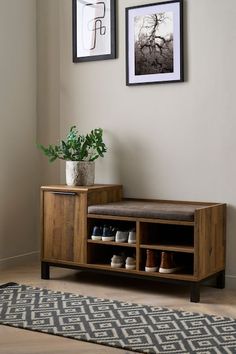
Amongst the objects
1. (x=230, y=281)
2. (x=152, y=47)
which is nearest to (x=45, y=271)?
(x=230, y=281)

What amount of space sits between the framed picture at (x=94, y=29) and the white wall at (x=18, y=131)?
0.42 m

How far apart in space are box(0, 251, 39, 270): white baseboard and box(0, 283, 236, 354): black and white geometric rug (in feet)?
2.69

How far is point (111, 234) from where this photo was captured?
12.1 feet

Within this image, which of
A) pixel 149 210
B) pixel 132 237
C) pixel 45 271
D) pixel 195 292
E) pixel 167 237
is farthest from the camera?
pixel 45 271

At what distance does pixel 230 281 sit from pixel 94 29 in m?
2.00

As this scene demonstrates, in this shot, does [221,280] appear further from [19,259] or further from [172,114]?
[19,259]

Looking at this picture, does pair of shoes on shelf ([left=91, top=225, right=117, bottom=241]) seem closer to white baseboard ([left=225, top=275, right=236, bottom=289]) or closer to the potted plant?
the potted plant

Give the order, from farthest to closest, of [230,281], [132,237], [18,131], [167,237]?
[18,131]
[167,237]
[230,281]
[132,237]

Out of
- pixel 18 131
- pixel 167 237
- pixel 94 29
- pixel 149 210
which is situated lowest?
pixel 167 237

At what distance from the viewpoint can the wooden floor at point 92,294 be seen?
8.57 ft

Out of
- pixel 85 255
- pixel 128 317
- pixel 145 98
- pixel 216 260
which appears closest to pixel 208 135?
pixel 145 98

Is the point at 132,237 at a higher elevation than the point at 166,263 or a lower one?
higher

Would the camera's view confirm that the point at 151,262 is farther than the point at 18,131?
No

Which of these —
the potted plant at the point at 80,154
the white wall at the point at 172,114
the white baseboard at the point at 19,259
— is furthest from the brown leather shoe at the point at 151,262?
the white baseboard at the point at 19,259
